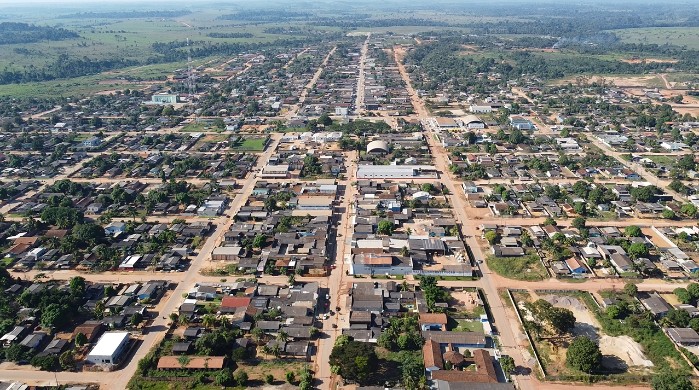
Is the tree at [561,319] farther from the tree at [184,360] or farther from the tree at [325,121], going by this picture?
the tree at [325,121]

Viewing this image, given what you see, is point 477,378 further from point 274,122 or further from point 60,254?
point 274,122

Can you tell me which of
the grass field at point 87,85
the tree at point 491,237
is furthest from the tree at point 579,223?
the grass field at point 87,85

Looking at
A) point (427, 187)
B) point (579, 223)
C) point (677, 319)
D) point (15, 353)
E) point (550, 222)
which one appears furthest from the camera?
point (427, 187)

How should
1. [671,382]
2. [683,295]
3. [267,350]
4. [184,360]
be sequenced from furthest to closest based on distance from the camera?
[683,295], [267,350], [184,360], [671,382]

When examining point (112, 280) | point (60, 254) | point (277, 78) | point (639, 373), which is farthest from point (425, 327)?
point (277, 78)

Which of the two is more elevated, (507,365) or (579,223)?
(579,223)

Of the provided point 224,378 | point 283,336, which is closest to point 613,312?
point 283,336

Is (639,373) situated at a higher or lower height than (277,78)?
lower

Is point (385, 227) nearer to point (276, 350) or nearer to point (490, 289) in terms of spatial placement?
point (490, 289)
